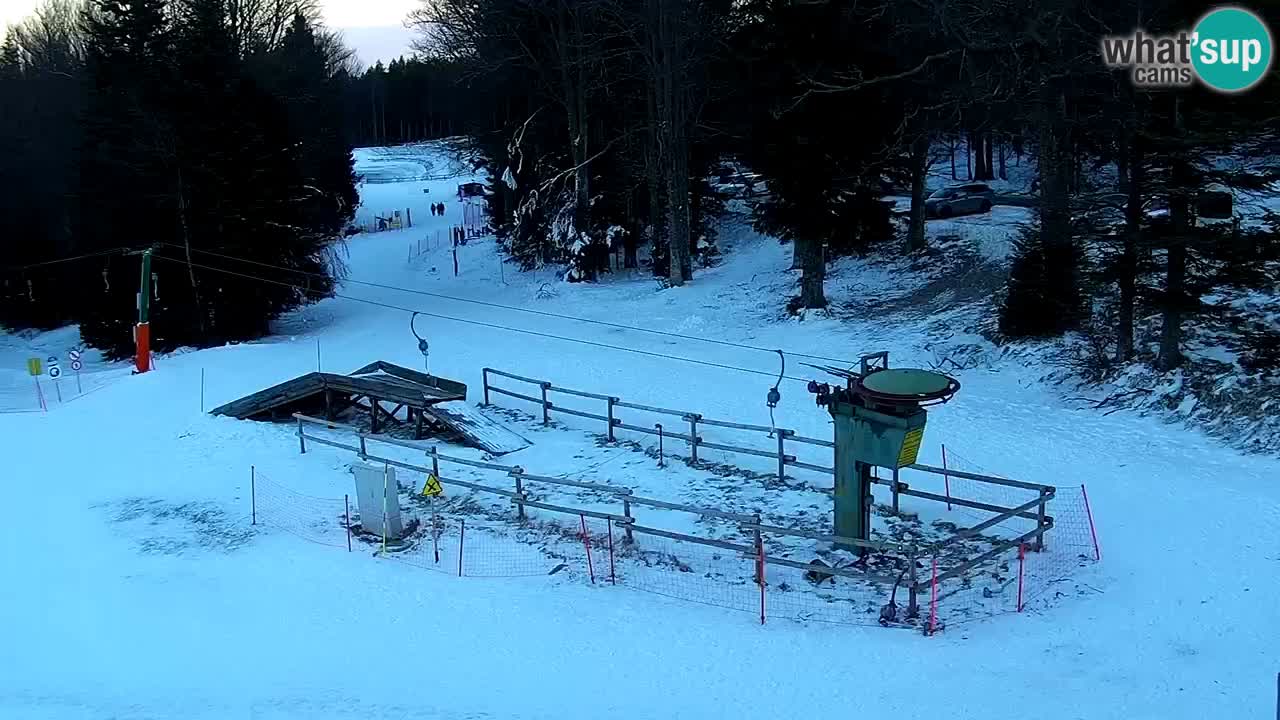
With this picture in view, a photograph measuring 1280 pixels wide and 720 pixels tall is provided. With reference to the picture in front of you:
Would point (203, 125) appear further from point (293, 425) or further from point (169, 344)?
point (293, 425)

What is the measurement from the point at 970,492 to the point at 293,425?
1386cm

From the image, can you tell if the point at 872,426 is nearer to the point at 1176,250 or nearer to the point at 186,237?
the point at 1176,250

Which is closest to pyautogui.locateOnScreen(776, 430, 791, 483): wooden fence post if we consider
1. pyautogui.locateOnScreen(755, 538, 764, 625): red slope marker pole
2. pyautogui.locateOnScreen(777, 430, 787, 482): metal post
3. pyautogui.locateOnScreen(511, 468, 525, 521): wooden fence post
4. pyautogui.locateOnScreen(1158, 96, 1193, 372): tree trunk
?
pyautogui.locateOnScreen(777, 430, 787, 482): metal post

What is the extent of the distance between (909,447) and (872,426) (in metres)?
0.53

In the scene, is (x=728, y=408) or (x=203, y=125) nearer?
(x=728, y=408)

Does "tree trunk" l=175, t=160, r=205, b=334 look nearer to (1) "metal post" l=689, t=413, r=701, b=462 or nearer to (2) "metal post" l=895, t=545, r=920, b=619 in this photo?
(1) "metal post" l=689, t=413, r=701, b=462

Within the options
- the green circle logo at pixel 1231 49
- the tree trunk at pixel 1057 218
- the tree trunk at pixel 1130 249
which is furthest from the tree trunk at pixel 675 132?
the green circle logo at pixel 1231 49

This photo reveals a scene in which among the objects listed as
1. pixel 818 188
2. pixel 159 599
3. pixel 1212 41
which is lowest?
pixel 159 599

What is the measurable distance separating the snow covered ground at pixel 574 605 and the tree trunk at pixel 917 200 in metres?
9.87

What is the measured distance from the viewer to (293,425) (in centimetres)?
2302

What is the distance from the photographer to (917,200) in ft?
114

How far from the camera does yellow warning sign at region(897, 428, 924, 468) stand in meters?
13.9

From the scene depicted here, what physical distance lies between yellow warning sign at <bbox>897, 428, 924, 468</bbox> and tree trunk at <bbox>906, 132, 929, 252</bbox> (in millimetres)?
21410

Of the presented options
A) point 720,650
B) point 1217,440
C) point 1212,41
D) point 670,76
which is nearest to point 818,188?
point 670,76
